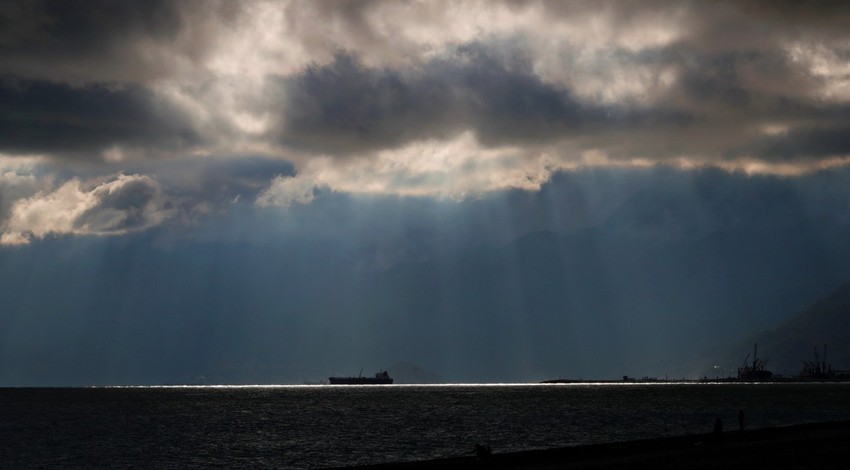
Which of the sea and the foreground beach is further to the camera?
the sea

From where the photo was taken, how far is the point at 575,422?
160375 millimetres

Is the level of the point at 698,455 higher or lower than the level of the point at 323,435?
higher

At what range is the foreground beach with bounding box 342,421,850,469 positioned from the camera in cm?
7012

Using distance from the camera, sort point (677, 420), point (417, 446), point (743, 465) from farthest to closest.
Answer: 1. point (677, 420)
2. point (417, 446)
3. point (743, 465)

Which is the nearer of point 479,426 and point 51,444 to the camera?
point 51,444

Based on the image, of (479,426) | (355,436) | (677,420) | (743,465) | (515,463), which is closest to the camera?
A: (743,465)

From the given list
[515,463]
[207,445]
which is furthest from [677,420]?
[515,463]

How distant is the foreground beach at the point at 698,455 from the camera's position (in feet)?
230

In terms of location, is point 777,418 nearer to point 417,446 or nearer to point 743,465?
point 417,446

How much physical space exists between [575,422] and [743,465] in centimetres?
9292

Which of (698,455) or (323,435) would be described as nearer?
(698,455)

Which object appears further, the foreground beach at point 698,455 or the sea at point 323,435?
the sea at point 323,435

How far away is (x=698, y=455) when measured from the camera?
75.8m

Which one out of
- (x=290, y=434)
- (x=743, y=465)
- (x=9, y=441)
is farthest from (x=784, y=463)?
(x=9, y=441)
